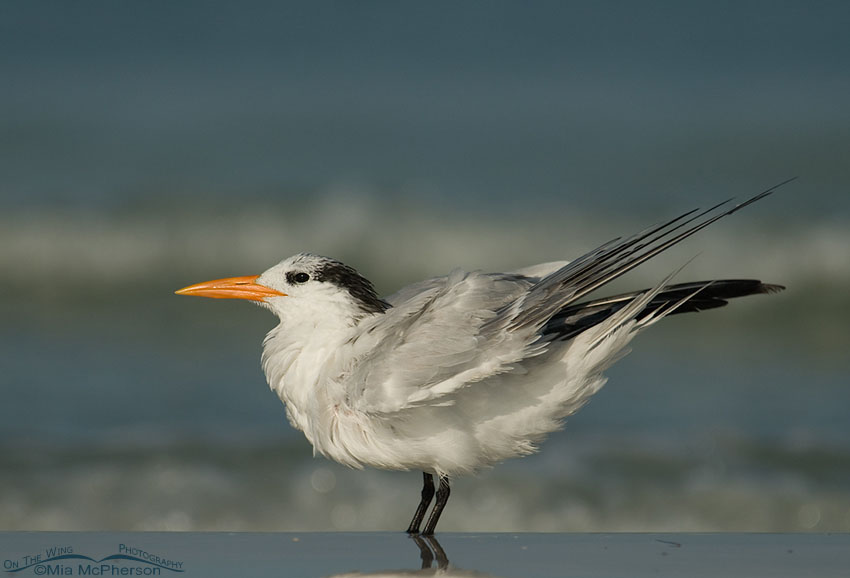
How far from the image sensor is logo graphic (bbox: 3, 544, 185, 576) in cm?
329

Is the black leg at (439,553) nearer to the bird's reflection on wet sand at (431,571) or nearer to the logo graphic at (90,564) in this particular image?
the bird's reflection on wet sand at (431,571)

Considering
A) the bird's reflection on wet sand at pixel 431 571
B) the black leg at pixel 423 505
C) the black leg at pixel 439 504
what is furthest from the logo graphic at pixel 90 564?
the black leg at pixel 423 505

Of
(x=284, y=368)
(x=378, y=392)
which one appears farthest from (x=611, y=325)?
(x=284, y=368)

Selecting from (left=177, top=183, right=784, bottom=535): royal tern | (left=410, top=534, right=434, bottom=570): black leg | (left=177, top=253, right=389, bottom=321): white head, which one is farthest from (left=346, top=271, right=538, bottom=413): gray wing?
(left=410, top=534, right=434, bottom=570): black leg

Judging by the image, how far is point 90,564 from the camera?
3383 millimetres

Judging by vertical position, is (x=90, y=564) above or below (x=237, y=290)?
below

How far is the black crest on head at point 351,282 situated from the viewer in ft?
13.6

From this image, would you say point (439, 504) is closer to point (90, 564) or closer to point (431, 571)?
point (431, 571)

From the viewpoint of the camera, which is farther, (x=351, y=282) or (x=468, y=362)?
(x=351, y=282)

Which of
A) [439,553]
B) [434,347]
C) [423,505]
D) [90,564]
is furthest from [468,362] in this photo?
[90,564]

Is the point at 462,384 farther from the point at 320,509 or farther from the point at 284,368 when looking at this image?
the point at 320,509

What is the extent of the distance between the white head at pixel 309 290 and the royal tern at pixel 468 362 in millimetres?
61

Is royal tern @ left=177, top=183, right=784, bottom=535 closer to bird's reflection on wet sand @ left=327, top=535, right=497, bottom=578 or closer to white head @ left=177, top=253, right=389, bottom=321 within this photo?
white head @ left=177, top=253, right=389, bottom=321

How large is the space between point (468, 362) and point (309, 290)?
2.65 ft
